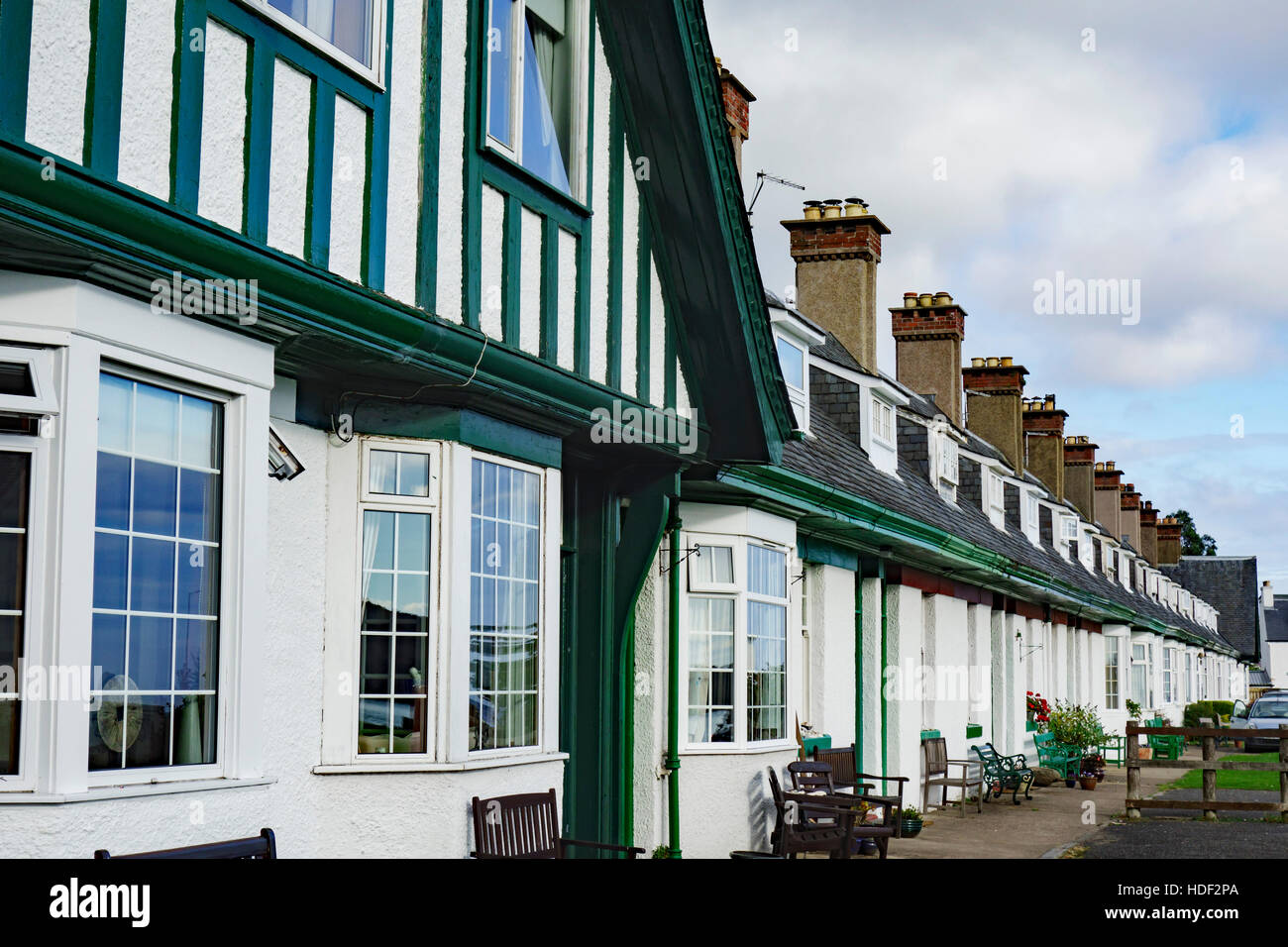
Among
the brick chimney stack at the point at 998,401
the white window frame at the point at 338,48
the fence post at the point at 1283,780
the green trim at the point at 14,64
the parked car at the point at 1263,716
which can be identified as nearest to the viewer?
the green trim at the point at 14,64

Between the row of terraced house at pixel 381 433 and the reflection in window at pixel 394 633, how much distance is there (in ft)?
0.06

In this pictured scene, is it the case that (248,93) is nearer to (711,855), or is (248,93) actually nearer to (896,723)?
(711,855)

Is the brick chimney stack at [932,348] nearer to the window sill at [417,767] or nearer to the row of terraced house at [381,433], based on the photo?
the row of terraced house at [381,433]

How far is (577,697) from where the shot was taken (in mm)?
10258

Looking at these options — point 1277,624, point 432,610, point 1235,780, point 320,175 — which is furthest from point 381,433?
point 1277,624

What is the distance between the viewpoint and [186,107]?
5.82 m

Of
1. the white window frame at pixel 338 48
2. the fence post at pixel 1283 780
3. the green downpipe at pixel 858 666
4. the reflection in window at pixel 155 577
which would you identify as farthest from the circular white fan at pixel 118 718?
the fence post at pixel 1283 780

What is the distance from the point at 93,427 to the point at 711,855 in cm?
745

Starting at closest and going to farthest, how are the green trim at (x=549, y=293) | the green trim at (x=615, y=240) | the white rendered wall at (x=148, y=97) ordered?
the white rendered wall at (x=148, y=97) → the green trim at (x=549, y=293) → the green trim at (x=615, y=240)

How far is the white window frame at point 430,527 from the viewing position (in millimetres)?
7520

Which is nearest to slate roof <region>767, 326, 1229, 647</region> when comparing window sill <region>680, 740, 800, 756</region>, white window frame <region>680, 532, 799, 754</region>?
white window frame <region>680, 532, 799, 754</region>

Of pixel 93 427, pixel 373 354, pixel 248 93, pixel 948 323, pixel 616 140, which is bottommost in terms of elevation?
pixel 93 427
